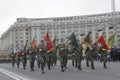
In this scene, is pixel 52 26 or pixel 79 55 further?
pixel 52 26

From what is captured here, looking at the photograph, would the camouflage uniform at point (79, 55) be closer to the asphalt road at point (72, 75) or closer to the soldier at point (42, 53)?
the asphalt road at point (72, 75)

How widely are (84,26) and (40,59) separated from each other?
403 feet

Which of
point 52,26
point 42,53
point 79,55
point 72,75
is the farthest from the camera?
point 52,26

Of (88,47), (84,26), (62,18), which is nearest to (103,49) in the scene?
(88,47)

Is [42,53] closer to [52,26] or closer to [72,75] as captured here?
[72,75]

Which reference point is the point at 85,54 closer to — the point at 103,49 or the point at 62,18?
the point at 103,49

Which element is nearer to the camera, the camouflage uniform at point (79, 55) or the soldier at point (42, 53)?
the soldier at point (42, 53)

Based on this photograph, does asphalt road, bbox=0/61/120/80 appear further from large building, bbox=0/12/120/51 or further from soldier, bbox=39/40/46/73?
large building, bbox=0/12/120/51

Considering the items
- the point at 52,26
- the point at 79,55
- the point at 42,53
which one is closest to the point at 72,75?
the point at 42,53

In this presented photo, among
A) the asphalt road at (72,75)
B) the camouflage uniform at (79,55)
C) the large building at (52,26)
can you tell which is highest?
the large building at (52,26)

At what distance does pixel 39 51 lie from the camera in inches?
993

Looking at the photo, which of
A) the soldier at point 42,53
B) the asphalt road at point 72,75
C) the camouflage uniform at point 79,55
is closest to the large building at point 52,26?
the camouflage uniform at point 79,55

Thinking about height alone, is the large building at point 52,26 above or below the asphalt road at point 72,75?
above

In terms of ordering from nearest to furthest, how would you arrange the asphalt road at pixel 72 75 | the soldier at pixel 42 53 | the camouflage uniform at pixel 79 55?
the asphalt road at pixel 72 75
the soldier at pixel 42 53
the camouflage uniform at pixel 79 55
